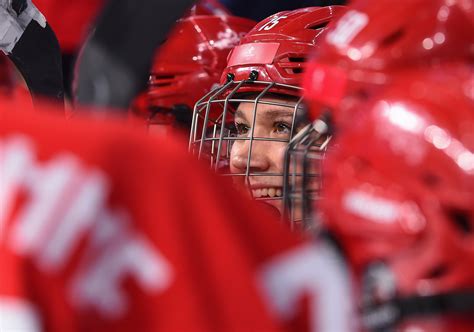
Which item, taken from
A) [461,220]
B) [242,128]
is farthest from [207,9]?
[461,220]

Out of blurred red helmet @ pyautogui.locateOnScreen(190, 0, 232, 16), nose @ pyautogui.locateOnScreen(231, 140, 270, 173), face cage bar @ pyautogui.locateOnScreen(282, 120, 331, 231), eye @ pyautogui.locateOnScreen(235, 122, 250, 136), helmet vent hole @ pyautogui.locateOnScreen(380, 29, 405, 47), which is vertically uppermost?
blurred red helmet @ pyautogui.locateOnScreen(190, 0, 232, 16)

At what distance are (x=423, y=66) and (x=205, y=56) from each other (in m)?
1.75

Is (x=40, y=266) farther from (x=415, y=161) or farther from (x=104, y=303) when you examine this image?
(x=415, y=161)

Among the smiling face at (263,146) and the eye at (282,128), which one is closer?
the smiling face at (263,146)

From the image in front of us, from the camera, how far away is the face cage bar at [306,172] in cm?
141

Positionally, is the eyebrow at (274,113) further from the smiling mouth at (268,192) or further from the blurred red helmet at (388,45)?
the blurred red helmet at (388,45)

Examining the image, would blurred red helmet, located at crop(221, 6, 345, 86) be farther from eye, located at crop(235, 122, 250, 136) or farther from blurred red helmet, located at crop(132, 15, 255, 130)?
blurred red helmet, located at crop(132, 15, 255, 130)

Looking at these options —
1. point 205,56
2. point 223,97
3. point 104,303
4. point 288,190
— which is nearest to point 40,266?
point 104,303

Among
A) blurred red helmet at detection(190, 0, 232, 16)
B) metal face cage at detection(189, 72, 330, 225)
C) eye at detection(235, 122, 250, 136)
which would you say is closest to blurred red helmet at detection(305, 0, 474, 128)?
metal face cage at detection(189, 72, 330, 225)

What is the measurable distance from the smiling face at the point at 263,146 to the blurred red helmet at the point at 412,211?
3.54 ft

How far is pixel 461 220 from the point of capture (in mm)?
1029

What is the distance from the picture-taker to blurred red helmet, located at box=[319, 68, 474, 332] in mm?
995

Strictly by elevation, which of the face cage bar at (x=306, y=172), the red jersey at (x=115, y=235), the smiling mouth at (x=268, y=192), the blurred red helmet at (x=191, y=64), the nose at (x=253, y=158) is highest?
the blurred red helmet at (x=191, y=64)

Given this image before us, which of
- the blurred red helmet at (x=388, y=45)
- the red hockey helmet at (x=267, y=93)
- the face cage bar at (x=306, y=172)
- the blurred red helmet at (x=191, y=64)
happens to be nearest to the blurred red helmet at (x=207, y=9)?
the blurred red helmet at (x=191, y=64)
